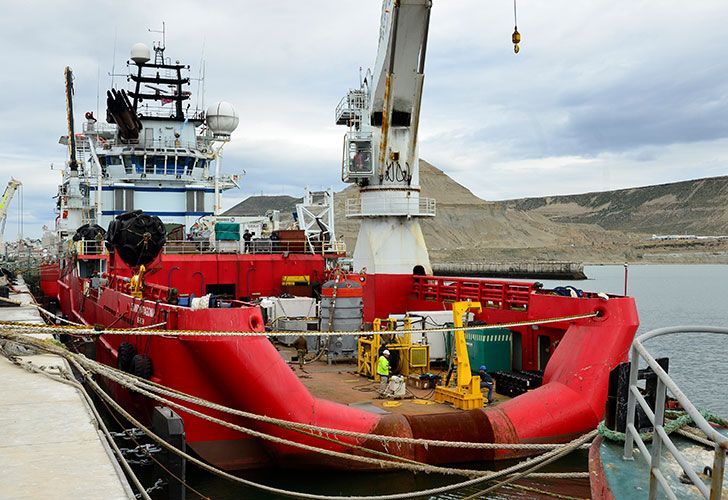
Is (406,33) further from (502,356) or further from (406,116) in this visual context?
(502,356)

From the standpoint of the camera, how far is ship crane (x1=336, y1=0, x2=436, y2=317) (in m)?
19.4

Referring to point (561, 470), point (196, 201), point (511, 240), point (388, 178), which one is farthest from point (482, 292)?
point (511, 240)

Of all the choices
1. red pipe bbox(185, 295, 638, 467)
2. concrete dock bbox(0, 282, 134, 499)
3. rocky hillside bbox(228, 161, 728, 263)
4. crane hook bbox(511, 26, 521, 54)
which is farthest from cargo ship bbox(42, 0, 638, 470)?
rocky hillside bbox(228, 161, 728, 263)

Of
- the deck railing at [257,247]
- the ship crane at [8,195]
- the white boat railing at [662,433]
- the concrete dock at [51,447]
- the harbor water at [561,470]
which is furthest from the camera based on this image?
the ship crane at [8,195]

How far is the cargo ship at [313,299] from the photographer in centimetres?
1145

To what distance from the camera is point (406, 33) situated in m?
18.2

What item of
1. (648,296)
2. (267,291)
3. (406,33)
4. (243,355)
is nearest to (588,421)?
(243,355)

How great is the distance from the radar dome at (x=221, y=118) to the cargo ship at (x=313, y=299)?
8 cm

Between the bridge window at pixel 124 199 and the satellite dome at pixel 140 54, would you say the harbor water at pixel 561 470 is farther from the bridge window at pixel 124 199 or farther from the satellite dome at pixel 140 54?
the satellite dome at pixel 140 54

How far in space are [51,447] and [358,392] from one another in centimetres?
796

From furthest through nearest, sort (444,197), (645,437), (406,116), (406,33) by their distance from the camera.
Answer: (444,197) < (406,116) < (406,33) < (645,437)

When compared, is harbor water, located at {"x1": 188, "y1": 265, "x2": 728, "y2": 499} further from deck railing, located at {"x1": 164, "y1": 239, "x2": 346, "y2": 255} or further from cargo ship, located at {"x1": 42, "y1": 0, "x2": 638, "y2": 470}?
deck railing, located at {"x1": 164, "y1": 239, "x2": 346, "y2": 255}

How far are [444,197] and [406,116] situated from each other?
6868 inches

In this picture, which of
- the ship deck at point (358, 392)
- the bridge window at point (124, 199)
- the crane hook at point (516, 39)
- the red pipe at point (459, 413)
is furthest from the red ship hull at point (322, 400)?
the bridge window at point (124, 199)
